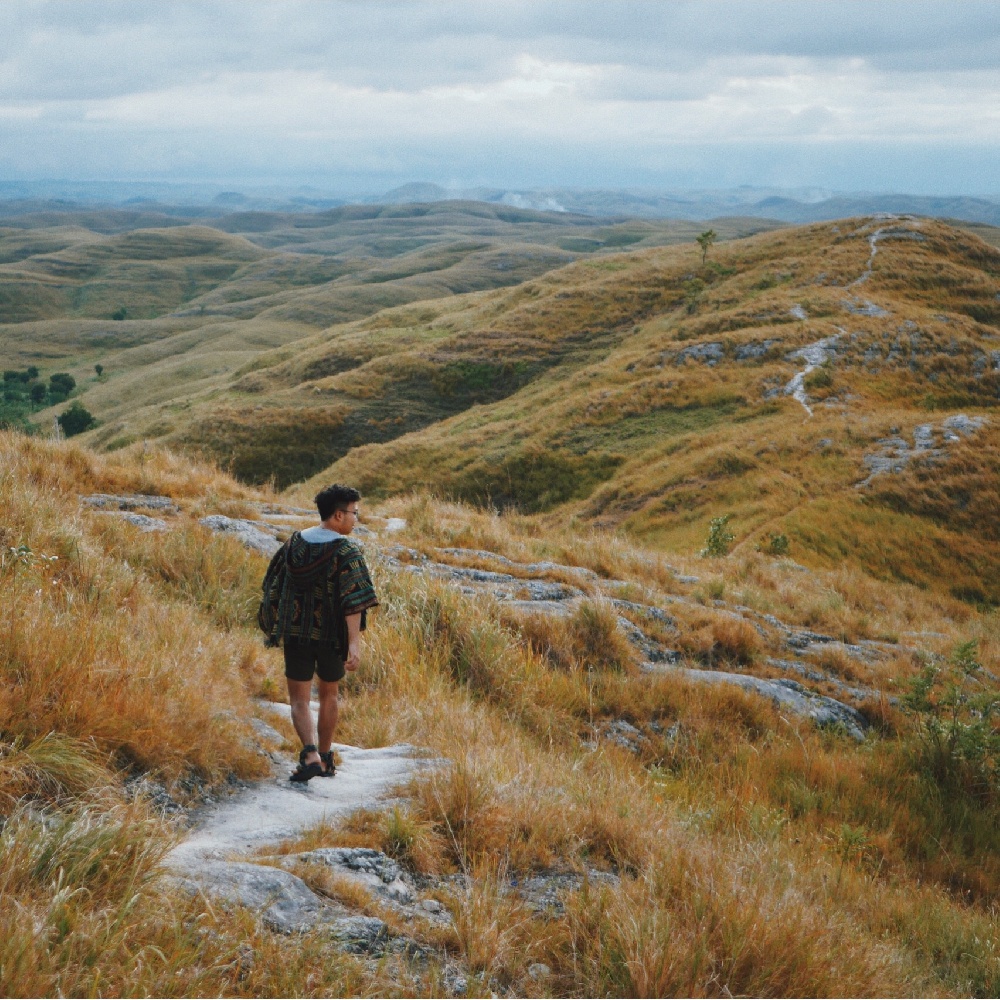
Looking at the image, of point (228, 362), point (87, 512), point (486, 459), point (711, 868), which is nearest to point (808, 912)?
point (711, 868)

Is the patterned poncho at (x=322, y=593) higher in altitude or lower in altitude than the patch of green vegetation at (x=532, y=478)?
higher

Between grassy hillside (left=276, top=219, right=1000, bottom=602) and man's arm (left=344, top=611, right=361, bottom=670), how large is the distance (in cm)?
2007

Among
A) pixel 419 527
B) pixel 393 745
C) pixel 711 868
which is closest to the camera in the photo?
pixel 711 868

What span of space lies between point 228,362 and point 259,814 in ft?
382

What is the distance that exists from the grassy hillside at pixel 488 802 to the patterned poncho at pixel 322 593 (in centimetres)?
73

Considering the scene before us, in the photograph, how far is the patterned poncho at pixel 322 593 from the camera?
5.06 meters

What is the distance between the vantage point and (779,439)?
32.2 metres

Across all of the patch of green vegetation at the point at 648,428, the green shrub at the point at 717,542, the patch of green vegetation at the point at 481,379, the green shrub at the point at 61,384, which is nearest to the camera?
the green shrub at the point at 717,542

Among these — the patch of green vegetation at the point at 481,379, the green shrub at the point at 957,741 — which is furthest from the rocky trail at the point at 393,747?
the patch of green vegetation at the point at 481,379

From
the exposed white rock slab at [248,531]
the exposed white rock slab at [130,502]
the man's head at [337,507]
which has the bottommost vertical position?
the exposed white rock slab at [248,531]

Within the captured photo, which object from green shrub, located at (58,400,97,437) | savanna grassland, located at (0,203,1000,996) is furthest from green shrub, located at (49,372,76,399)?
savanna grassland, located at (0,203,1000,996)

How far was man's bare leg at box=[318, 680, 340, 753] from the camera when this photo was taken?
5.00m

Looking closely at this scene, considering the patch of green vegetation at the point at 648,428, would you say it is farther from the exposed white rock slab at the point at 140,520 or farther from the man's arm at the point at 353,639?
the man's arm at the point at 353,639

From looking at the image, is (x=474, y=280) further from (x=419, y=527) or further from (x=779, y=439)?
(x=419, y=527)
